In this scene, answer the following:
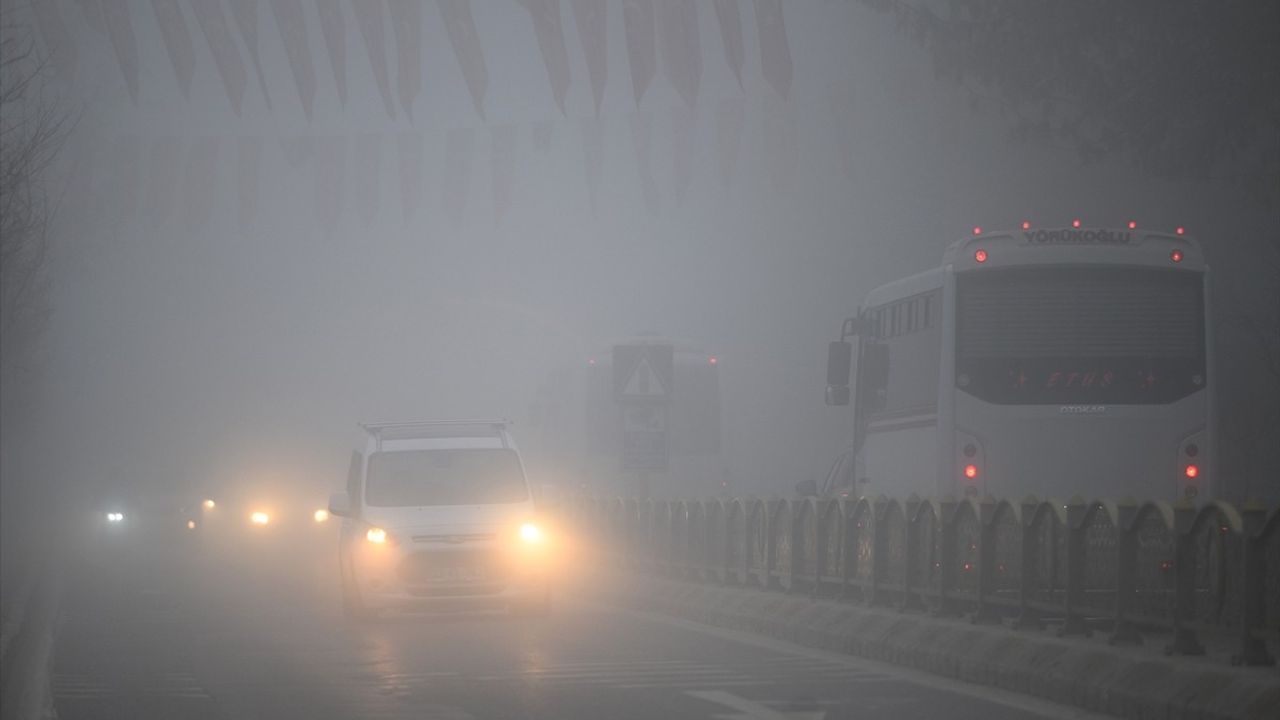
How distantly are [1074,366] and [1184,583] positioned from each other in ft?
32.3

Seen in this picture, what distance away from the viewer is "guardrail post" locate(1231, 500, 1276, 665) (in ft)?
32.6

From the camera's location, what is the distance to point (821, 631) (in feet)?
53.0

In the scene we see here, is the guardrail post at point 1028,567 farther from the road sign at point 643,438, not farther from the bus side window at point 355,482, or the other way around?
the road sign at point 643,438

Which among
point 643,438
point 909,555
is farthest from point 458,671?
point 643,438

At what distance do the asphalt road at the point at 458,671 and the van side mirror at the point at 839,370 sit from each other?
4.04 metres

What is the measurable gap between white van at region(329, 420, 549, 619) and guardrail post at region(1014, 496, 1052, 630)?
26.1ft

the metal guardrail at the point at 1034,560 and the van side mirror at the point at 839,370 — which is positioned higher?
the van side mirror at the point at 839,370

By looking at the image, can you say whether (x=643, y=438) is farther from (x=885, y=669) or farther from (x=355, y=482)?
(x=885, y=669)

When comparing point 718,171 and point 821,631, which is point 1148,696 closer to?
point 821,631

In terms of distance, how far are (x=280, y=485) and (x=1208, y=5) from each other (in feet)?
140

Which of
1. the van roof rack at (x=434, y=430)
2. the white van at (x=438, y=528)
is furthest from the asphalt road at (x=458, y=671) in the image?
the van roof rack at (x=434, y=430)

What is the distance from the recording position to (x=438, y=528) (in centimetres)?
1992

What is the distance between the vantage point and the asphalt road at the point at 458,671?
11.6 m

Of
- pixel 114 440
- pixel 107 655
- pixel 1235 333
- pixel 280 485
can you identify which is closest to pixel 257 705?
pixel 107 655
